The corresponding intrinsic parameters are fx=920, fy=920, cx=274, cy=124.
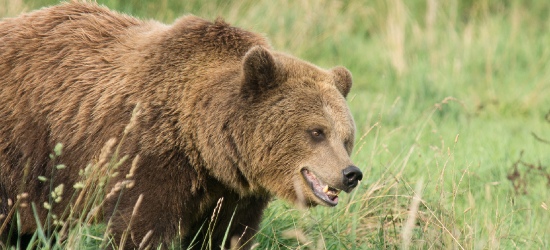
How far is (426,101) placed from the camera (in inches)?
399

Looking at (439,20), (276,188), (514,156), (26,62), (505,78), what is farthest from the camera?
(439,20)

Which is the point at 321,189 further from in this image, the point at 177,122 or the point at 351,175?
the point at 177,122

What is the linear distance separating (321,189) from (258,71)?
30.2 inches

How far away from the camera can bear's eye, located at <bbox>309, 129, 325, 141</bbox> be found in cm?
527

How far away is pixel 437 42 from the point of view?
11891mm

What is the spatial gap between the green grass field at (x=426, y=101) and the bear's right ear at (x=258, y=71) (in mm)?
1051

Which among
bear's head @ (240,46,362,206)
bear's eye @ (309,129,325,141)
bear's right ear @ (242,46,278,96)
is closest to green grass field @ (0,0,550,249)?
bear's head @ (240,46,362,206)

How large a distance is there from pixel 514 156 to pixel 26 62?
187 inches

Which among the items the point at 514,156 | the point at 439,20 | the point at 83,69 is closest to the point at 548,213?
the point at 514,156

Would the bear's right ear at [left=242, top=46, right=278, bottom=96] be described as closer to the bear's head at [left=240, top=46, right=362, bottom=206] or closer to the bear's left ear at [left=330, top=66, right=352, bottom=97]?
the bear's head at [left=240, top=46, right=362, bottom=206]

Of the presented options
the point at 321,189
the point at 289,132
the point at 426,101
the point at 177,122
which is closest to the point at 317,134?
the point at 289,132

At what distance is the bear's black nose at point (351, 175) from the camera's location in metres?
5.07

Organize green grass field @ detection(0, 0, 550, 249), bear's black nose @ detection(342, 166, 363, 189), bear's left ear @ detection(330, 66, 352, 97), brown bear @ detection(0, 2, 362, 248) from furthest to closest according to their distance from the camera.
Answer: green grass field @ detection(0, 0, 550, 249)
bear's left ear @ detection(330, 66, 352, 97)
brown bear @ detection(0, 2, 362, 248)
bear's black nose @ detection(342, 166, 363, 189)

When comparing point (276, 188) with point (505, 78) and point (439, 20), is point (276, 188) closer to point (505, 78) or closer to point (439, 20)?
point (505, 78)
